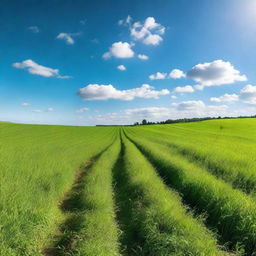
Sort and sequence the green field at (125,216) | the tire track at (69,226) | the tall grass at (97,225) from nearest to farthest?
the tall grass at (97,225) < the green field at (125,216) < the tire track at (69,226)

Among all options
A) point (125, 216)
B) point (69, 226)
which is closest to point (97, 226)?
point (69, 226)

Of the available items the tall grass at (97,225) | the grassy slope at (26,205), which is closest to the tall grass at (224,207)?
the tall grass at (97,225)

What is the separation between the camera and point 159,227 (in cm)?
550

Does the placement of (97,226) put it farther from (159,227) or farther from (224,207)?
(224,207)

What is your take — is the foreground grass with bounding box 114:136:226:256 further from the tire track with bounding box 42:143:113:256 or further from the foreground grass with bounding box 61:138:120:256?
the tire track with bounding box 42:143:113:256

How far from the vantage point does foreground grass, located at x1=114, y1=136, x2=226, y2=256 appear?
4.58 meters

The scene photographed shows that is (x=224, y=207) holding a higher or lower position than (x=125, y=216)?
higher

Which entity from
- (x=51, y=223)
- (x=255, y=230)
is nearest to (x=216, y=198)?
(x=255, y=230)

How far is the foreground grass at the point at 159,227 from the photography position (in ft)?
15.0

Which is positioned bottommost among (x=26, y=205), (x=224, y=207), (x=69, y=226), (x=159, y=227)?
(x=69, y=226)

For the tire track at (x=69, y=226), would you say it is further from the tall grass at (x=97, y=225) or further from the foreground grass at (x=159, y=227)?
the foreground grass at (x=159, y=227)

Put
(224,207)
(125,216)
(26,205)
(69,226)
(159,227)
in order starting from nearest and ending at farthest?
(159,227)
(26,205)
(69,226)
(224,207)
(125,216)

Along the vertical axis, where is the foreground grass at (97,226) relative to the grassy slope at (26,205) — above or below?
below

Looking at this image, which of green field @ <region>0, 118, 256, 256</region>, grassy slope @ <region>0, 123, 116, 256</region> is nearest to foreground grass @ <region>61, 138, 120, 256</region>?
green field @ <region>0, 118, 256, 256</region>
